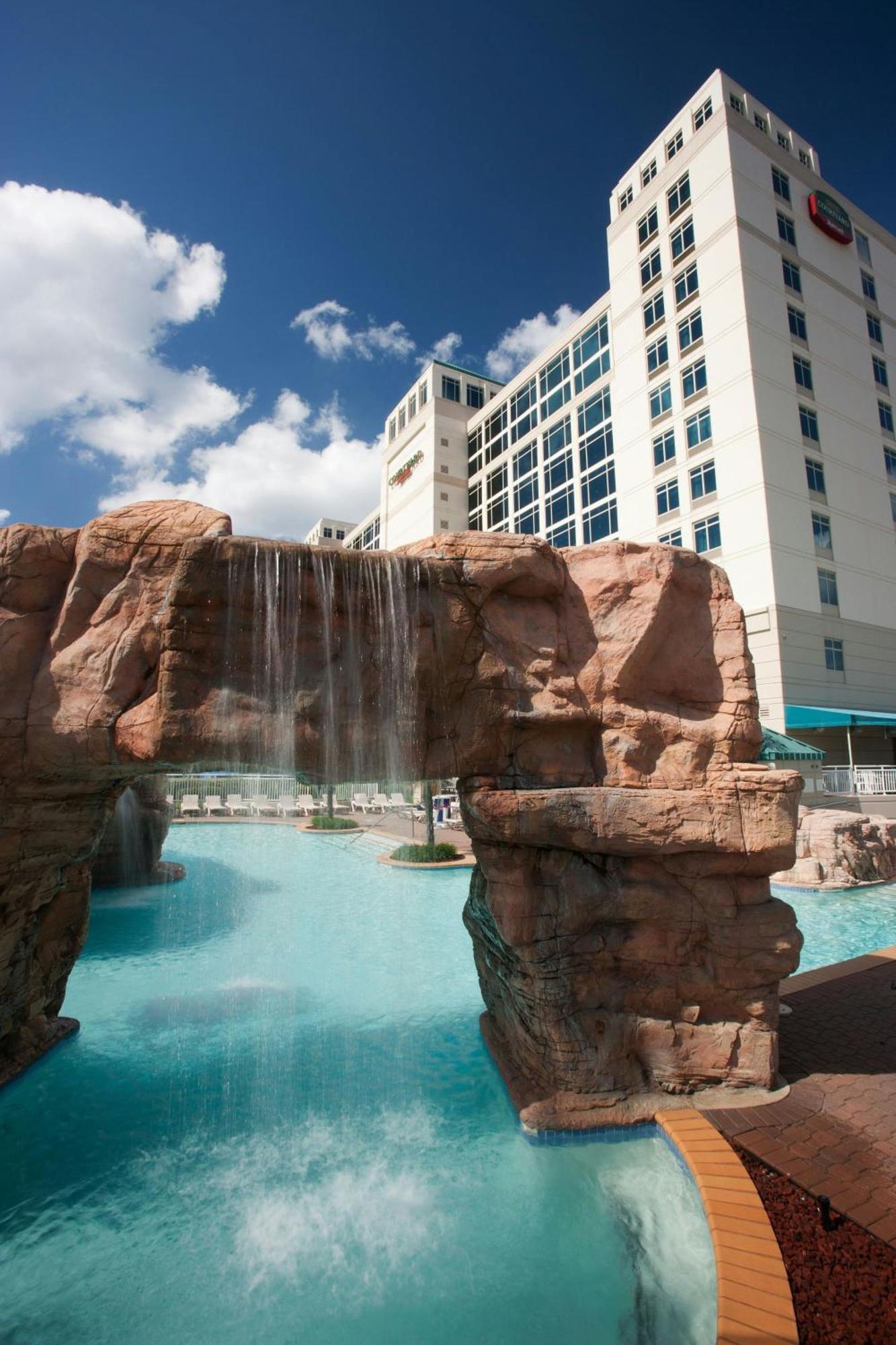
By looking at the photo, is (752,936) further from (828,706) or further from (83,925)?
(828,706)

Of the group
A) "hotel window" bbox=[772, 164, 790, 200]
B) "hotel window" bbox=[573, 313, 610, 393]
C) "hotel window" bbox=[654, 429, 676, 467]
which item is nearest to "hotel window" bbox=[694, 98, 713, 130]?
"hotel window" bbox=[772, 164, 790, 200]

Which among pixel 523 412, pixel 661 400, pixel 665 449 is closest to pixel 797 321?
pixel 661 400

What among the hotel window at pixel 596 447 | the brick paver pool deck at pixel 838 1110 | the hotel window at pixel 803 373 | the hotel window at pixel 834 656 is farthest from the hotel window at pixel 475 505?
the brick paver pool deck at pixel 838 1110

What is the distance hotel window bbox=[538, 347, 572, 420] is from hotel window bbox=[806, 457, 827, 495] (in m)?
16.4

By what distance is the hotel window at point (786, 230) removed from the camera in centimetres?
2851

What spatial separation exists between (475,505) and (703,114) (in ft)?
81.6

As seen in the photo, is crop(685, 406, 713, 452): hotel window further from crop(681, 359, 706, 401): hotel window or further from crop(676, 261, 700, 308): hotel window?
crop(676, 261, 700, 308): hotel window

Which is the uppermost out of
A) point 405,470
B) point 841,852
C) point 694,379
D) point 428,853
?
point 405,470

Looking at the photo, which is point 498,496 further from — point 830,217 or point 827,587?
point 827,587

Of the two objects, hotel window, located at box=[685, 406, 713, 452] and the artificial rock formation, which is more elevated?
hotel window, located at box=[685, 406, 713, 452]

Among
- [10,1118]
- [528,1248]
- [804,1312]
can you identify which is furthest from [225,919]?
[804,1312]

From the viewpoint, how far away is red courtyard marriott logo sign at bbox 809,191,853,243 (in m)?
29.5

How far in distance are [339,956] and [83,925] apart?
4777mm

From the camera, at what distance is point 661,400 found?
30.3 metres
